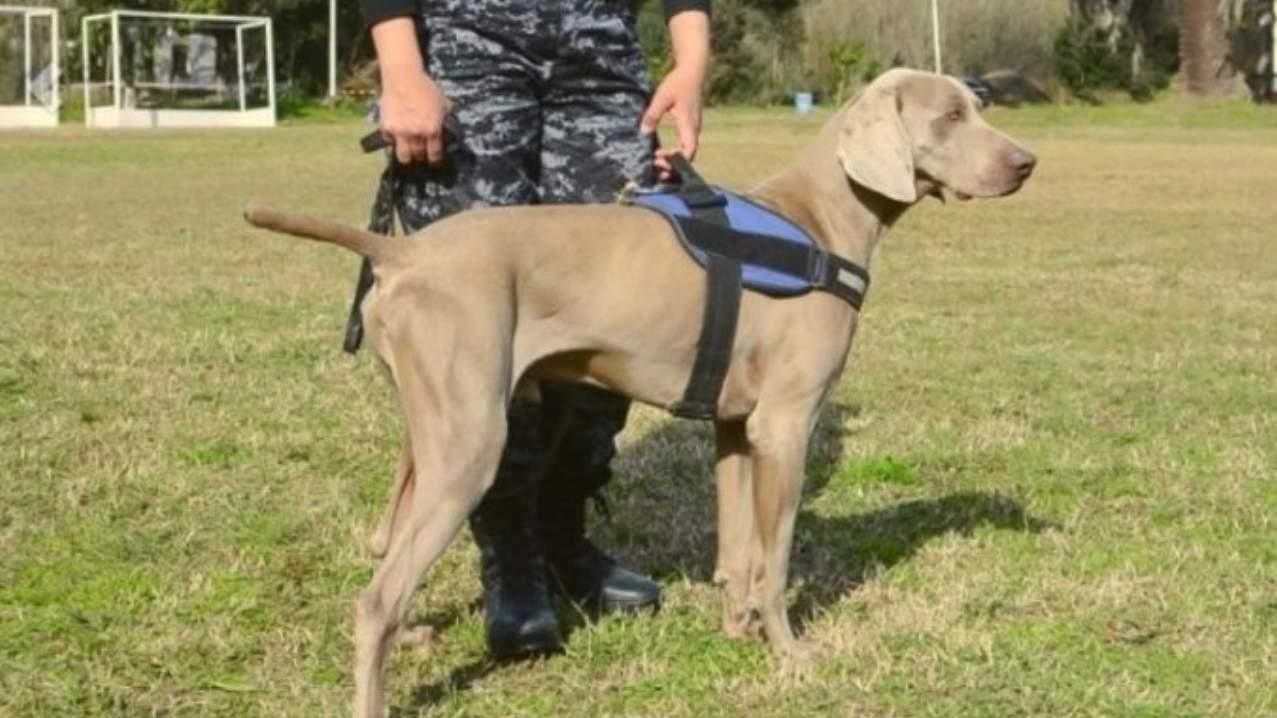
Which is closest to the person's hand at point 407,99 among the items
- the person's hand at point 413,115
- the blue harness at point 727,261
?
the person's hand at point 413,115

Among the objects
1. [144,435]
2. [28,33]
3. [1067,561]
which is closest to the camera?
[1067,561]

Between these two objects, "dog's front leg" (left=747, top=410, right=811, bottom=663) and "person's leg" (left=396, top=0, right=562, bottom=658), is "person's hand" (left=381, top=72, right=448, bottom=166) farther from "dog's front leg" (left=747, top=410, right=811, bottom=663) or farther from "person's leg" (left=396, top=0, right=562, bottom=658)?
"dog's front leg" (left=747, top=410, right=811, bottom=663)

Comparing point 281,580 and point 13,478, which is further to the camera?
point 13,478

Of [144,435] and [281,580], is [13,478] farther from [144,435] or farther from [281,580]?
[281,580]

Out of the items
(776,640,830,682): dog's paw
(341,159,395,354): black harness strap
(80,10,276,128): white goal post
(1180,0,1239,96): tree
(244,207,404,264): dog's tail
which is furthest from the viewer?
(1180,0,1239,96): tree

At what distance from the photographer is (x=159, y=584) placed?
5289 mm

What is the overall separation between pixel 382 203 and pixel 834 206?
1.09 m

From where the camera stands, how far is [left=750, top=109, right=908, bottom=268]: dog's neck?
15.8 ft

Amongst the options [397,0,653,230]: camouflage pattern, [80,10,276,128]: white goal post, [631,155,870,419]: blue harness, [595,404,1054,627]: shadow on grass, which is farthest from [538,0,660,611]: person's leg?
[80,10,276,128]: white goal post

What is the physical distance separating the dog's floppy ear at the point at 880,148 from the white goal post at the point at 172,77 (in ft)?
142

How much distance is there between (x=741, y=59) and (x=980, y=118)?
53.6 metres

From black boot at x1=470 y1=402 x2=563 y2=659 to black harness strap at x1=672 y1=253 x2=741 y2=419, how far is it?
17.5 inches

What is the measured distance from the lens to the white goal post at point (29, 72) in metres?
46.4

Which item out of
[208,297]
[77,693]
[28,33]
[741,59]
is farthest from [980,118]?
[741,59]
